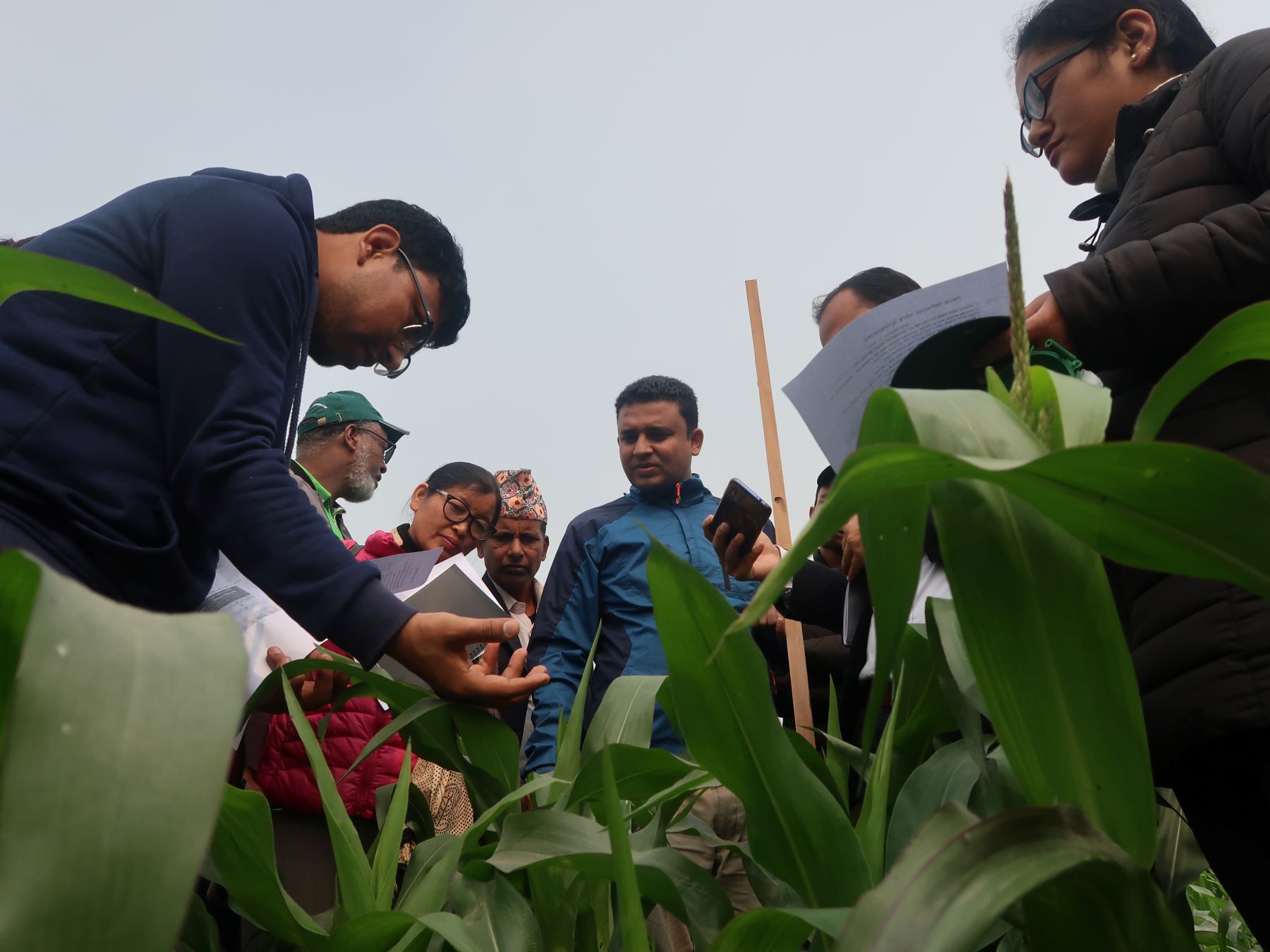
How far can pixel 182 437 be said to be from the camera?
110 centimetres

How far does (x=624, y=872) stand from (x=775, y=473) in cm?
85

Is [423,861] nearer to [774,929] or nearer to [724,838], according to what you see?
[774,929]

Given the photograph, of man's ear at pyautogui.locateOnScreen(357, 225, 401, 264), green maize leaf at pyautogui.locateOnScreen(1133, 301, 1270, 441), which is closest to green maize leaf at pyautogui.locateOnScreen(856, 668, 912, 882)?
green maize leaf at pyautogui.locateOnScreen(1133, 301, 1270, 441)

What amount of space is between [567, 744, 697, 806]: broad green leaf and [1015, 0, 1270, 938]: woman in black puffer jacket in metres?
0.40

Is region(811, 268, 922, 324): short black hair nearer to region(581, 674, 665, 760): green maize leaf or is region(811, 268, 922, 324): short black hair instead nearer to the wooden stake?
the wooden stake

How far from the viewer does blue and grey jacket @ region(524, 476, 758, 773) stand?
92.9 inches

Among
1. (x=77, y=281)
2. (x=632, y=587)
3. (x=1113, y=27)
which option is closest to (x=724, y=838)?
(x=632, y=587)

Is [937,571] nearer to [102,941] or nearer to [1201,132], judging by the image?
[1201,132]

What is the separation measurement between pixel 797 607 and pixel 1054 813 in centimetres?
160

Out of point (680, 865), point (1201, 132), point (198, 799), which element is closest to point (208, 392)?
point (680, 865)

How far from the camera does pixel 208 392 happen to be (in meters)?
1.10

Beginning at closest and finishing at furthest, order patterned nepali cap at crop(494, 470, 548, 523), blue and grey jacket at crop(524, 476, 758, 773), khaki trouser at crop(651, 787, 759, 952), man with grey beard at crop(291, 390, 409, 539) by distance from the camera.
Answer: khaki trouser at crop(651, 787, 759, 952), blue and grey jacket at crop(524, 476, 758, 773), man with grey beard at crop(291, 390, 409, 539), patterned nepali cap at crop(494, 470, 548, 523)

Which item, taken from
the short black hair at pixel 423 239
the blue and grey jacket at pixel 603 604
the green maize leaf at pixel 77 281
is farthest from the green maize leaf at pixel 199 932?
the blue and grey jacket at pixel 603 604

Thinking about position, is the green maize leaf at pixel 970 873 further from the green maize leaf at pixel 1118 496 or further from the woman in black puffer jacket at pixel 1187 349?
the woman in black puffer jacket at pixel 1187 349
